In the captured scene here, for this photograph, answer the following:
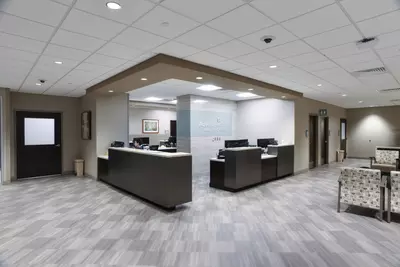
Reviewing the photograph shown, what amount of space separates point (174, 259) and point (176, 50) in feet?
9.17

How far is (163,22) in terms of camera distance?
2646 millimetres

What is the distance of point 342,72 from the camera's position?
4.91 m

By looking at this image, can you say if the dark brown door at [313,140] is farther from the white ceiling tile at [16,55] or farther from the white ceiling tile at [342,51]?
the white ceiling tile at [16,55]

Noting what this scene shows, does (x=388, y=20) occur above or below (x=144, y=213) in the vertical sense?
above

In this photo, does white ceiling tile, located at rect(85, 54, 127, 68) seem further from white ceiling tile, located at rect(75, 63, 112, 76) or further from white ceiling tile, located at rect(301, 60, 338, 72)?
white ceiling tile, located at rect(301, 60, 338, 72)

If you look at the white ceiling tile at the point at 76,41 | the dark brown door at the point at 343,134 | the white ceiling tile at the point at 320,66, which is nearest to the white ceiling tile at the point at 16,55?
the white ceiling tile at the point at 76,41

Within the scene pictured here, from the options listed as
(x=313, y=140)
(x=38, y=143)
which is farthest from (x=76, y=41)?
(x=313, y=140)

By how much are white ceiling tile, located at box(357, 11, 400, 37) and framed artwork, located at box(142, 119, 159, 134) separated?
33.0 feet

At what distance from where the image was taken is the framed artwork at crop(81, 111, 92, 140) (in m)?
7.16

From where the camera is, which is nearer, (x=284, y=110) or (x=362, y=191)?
(x=362, y=191)

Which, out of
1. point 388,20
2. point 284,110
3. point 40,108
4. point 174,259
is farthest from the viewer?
point 284,110

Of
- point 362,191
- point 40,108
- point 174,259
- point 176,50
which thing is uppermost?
point 176,50

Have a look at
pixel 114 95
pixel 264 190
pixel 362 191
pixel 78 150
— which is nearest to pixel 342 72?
pixel 362 191

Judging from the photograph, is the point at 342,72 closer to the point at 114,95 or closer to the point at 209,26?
the point at 209,26
